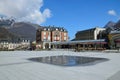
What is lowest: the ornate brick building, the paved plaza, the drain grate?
the paved plaza

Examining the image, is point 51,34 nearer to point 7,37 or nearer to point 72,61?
point 7,37

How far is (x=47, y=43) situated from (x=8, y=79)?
3071 inches

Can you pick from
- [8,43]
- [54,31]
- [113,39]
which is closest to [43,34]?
[54,31]

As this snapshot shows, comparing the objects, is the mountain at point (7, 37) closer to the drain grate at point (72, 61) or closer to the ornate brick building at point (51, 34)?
the ornate brick building at point (51, 34)

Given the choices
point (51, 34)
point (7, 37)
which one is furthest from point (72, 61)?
point (7, 37)

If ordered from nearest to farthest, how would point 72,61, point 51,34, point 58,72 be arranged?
point 58,72 < point 72,61 < point 51,34

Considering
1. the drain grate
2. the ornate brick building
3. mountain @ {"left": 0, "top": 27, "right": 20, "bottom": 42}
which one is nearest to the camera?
the drain grate

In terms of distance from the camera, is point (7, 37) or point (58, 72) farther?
point (7, 37)

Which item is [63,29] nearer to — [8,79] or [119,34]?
[119,34]

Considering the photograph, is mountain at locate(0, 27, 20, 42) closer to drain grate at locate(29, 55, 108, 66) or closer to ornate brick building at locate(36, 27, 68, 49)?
ornate brick building at locate(36, 27, 68, 49)

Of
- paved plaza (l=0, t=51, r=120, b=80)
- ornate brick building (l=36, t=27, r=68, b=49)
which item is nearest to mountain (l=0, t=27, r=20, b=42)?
ornate brick building (l=36, t=27, r=68, b=49)

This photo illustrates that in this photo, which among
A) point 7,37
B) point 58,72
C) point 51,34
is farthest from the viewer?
point 7,37

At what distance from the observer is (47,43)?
85.7 metres

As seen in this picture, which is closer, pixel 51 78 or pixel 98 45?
pixel 51 78
